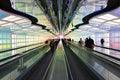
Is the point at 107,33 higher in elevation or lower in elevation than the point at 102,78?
higher

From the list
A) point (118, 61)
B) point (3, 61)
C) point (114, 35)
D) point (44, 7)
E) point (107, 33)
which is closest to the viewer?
point (3, 61)

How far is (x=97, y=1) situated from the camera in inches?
795

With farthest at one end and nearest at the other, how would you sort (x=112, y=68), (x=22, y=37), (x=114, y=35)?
(x=22, y=37), (x=114, y=35), (x=112, y=68)

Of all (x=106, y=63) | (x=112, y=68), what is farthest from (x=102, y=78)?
(x=106, y=63)

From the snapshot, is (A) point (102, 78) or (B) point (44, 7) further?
(B) point (44, 7)

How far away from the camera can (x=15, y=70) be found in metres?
6.13

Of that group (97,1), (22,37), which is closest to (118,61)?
(97,1)

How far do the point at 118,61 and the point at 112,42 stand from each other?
90.6ft

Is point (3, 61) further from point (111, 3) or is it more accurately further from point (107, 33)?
point (107, 33)

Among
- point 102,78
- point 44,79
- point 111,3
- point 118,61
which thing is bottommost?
point 44,79

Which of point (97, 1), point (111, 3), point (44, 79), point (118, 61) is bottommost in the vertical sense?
point (44, 79)

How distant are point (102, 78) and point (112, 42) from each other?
27414mm

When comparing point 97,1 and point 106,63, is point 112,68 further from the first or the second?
point 97,1

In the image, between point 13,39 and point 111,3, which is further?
point 13,39
